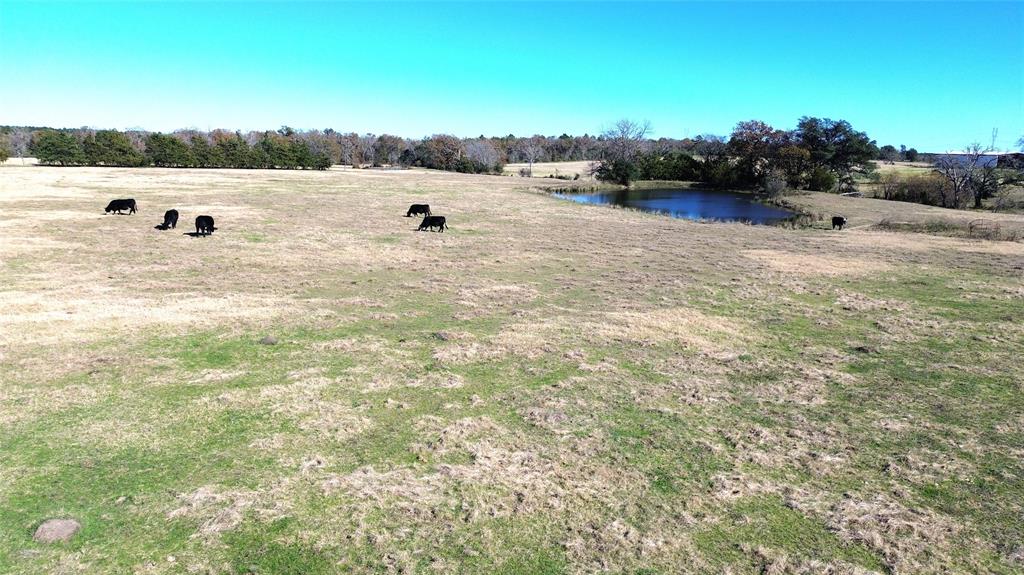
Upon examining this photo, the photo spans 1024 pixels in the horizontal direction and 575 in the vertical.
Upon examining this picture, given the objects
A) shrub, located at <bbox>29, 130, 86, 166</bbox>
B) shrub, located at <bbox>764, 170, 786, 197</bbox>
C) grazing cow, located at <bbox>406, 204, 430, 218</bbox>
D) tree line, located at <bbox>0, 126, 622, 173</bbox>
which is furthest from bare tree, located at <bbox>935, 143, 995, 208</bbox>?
shrub, located at <bbox>29, 130, 86, 166</bbox>

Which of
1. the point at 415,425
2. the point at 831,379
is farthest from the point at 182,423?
the point at 831,379

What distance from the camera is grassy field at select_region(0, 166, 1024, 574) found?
15.9ft

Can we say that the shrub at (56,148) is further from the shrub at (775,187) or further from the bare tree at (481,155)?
the shrub at (775,187)

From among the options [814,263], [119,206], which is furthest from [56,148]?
[814,263]

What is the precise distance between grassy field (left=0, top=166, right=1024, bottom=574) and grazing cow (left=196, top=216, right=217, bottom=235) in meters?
→ 5.12

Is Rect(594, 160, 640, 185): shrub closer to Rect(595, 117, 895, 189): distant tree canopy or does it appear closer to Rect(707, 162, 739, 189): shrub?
Rect(595, 117, 895, 189): distant tree canopy

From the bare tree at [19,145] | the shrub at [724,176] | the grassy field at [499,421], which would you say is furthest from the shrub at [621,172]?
the bare tree at [19,145]

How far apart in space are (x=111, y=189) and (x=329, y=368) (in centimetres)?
4096

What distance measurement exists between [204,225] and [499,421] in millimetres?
19132

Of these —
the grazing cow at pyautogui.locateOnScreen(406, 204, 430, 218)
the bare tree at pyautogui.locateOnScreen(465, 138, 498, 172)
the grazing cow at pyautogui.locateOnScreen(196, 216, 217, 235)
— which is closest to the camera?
the grazing cow at pyautogui.locateOnScreen(196, 216, 217, 235)

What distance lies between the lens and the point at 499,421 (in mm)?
7148

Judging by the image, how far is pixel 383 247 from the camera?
2042cm

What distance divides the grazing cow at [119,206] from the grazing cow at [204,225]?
805cm

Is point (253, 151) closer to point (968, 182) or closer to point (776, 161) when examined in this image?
point (776, 161)
